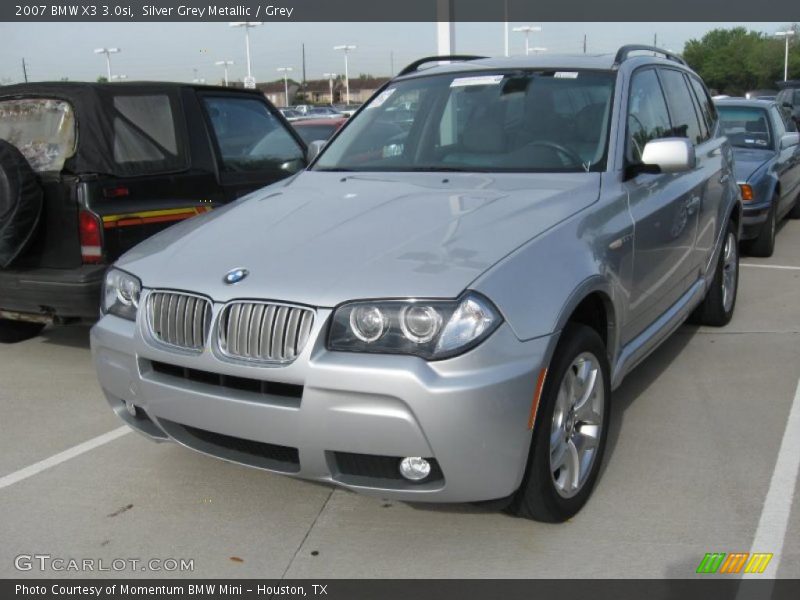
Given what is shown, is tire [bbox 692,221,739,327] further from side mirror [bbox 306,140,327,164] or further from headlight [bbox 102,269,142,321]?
headlight [bbox 102,269,142,321]

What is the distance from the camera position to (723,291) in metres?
5.90

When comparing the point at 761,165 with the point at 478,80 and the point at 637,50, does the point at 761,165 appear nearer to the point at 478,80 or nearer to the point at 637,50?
the point at 637,50

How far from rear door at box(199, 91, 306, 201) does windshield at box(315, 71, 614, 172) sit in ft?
4.13

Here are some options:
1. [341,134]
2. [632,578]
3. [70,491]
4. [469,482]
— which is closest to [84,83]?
[341,134]

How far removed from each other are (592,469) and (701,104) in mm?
3296

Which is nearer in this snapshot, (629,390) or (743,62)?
(629,390)

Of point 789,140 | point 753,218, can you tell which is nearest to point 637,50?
point 753,218

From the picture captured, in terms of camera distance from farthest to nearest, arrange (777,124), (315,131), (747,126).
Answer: (315,131), (777,124), (747,126)

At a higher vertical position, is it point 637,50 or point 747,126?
point 637,50

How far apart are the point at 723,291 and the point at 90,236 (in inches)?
163

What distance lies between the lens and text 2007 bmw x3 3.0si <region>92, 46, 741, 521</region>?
9.05ft

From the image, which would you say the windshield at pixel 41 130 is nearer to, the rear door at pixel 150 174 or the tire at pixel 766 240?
the rear door at pixel 150 174

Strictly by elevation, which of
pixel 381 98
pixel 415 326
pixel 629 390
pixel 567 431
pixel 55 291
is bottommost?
pixel 629 390
